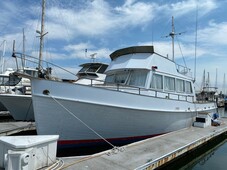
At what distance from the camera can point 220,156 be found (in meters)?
8.77

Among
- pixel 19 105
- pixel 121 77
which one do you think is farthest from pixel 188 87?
pixel 19 105

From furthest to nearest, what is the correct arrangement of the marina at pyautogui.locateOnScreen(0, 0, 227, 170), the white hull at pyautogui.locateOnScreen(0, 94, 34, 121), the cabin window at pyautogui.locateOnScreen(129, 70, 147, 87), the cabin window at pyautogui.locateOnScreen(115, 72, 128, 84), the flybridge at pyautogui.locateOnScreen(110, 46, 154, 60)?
the white hull at pyautogui.locateOnScreen(0, 94, 34, 121), the cabin window at pyautogui.locateOnScreen(115, 72, 128, 84), the flybridge at pyautogui.locateOnScreen(110, 46, 154, 60), the cabin window at pyautogui.locateOnScreen(129, 70, 147, 87), the marina at pyautogui.locateOnScreen(0, 0, 227, 170)

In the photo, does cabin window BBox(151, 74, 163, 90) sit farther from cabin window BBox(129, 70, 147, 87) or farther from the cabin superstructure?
cabin window BBox(129, 70, 147, 87)

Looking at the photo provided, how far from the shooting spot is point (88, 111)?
6.54m

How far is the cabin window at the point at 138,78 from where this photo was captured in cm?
874

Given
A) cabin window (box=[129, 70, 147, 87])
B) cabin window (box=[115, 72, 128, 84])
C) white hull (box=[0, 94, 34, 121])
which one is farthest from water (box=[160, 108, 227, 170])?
white hull (box=[0, 94, 34, 121])

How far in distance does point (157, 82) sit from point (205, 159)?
12.5ft

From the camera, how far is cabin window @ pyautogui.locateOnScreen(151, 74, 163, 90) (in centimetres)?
883

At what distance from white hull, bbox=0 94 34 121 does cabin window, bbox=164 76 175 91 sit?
765cm

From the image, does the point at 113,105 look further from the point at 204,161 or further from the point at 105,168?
the point at 204,161

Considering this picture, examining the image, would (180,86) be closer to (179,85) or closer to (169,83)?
(179,85)

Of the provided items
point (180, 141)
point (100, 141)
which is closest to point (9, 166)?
point (100, 141)

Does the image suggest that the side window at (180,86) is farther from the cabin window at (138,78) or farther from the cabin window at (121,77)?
the cabin window at (121,77)

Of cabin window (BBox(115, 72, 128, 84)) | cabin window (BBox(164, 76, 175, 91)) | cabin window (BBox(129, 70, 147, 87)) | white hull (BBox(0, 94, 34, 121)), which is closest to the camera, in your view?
cabin window (BBox(129, 70, 147, 87))
